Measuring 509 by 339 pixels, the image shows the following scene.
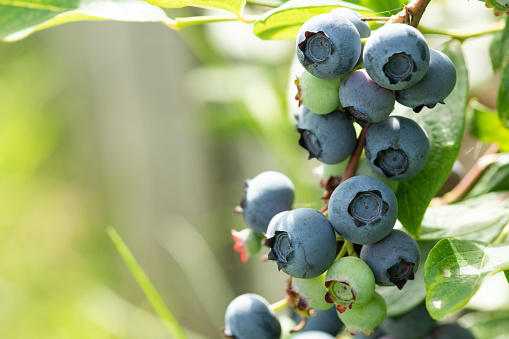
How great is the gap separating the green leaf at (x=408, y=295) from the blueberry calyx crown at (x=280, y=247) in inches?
7.4

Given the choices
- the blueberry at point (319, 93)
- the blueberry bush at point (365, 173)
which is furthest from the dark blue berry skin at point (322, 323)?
the blueberry at point (319, 93)

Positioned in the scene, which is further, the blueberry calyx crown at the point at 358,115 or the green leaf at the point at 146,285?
the green leaf at the point at 146,285

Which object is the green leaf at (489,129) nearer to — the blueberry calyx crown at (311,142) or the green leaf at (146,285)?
the blueberry calyx crown at (311,142)

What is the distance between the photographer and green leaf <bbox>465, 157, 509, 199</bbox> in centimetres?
62

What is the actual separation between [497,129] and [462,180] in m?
0.10

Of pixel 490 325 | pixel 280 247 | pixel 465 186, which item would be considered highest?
pixel 280 247

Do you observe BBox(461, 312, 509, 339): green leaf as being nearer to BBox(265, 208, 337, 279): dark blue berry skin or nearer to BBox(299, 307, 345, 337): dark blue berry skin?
BBox(299, 307, 345, 337): dark blue berry skin

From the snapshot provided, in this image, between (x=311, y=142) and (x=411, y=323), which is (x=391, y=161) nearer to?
(x=311, y=142)

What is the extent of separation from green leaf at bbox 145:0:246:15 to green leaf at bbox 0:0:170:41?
42 millimetres

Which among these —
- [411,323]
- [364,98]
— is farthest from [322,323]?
[364,98]

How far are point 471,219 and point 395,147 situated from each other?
18 centimetres

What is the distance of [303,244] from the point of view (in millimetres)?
379

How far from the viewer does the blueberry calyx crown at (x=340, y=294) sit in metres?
0.39

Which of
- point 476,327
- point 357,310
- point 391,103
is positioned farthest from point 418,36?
point 476,327
